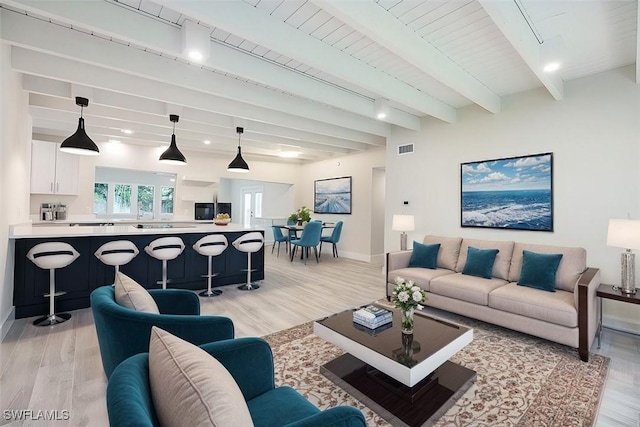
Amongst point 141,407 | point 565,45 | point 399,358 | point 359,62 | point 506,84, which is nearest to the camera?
point 141,407

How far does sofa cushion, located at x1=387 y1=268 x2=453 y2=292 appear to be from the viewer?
11.9ft

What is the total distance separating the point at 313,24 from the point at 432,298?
320cm

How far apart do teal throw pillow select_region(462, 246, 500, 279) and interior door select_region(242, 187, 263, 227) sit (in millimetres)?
7314

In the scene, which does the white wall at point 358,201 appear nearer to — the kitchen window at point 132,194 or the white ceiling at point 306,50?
the white ceiling at point 306,50

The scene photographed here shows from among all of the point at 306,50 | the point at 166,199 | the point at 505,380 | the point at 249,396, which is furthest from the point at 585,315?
the point at 166,199

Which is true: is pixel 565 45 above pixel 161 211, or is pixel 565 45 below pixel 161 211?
above

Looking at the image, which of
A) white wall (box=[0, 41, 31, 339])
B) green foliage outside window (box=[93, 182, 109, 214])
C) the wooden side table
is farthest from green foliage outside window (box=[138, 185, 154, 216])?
the wooden side table

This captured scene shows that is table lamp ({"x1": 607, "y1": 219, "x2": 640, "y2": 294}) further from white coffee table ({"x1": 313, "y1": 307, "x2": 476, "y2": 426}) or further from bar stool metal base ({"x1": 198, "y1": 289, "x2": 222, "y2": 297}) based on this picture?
bar stool metal base ({"x1": 198, "y1": 289, "x2": 222, "y2": 297})

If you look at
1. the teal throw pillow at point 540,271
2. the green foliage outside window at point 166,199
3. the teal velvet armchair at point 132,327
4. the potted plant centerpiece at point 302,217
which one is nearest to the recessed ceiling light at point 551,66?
the teal throw pillow at point 540,271

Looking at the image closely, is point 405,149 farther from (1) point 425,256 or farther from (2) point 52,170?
(2) point 52,170

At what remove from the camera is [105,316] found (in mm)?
1492

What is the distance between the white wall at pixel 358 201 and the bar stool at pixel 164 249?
4.35m

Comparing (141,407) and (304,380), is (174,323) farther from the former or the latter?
(304,380)

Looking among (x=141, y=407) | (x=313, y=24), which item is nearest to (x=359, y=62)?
(x=313, y=24)
